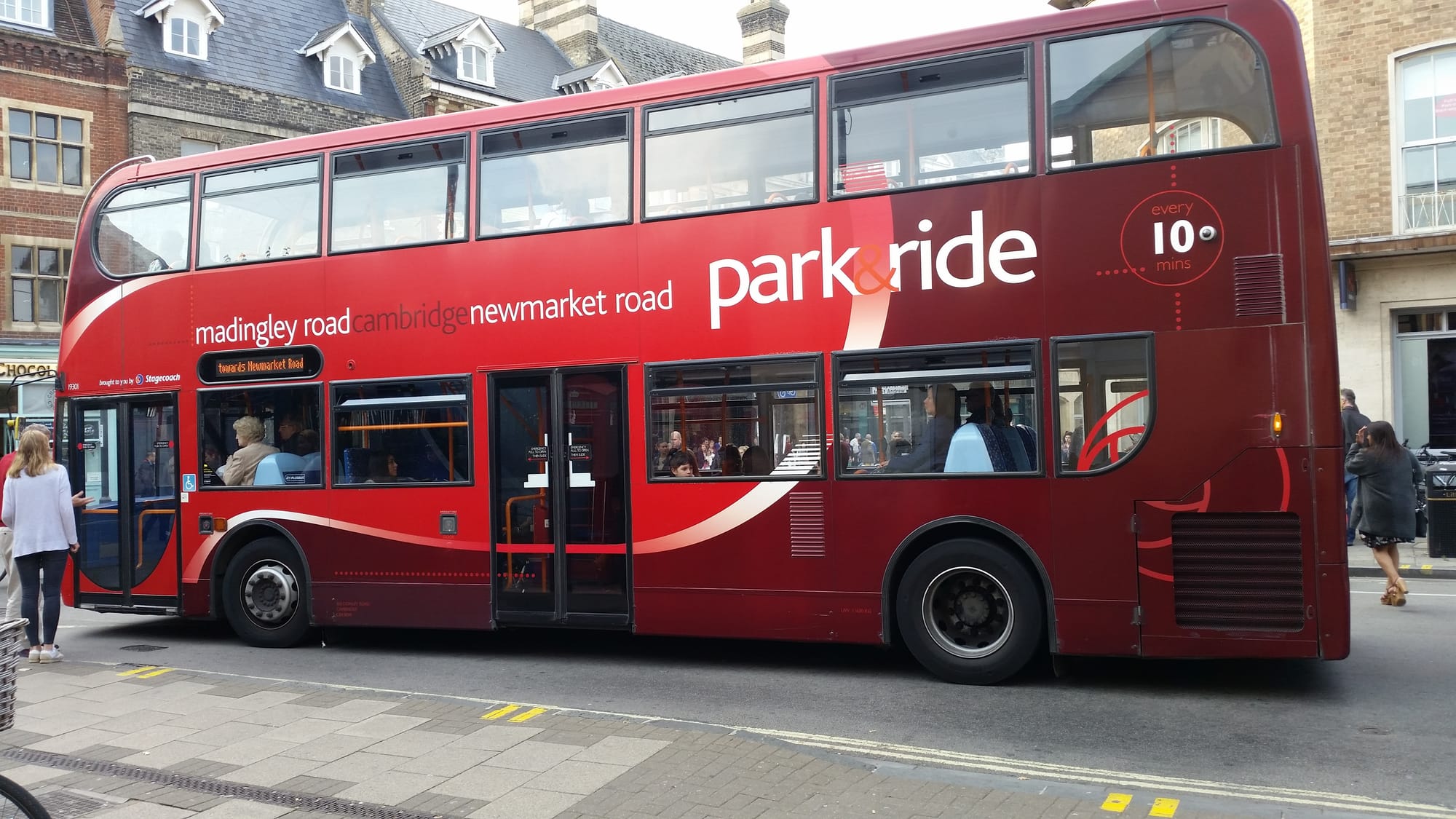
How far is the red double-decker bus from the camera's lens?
6902 millimetres

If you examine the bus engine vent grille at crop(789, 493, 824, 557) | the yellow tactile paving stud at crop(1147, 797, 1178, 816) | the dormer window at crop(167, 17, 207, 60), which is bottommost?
the yellow tactile paving stud at crop(1147, 797, 1178, 816)

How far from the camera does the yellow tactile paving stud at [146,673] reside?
27.6 feet

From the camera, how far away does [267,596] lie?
988 centimetres

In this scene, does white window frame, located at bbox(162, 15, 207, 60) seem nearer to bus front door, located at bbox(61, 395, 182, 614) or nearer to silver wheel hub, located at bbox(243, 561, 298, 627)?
bus front door, located at bbox(61, 395, 182, 614)

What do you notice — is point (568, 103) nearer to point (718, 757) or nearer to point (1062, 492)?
point (1062, 492)

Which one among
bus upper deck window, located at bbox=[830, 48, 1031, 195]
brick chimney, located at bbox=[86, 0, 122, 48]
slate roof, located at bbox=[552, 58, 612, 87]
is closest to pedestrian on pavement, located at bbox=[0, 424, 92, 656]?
bus upper deck window, located at bbox=[830, 48, 1031, 195]

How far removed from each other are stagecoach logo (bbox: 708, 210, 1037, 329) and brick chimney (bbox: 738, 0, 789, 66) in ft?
114

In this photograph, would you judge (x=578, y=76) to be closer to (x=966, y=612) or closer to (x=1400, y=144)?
(x=1400, y=144)

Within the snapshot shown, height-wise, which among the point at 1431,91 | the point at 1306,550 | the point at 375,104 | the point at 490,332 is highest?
the point at 375,104

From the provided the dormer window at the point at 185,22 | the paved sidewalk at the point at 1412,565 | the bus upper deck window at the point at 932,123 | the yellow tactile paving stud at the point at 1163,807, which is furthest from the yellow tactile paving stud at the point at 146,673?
the dormer window at the point at 185,22

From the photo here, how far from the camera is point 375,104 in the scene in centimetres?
3338

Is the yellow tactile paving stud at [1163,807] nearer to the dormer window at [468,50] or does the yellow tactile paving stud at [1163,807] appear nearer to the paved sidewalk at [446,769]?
the paved sidewalk at [446,769]

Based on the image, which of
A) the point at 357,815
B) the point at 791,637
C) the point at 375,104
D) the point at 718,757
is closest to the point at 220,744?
the point at 357,815

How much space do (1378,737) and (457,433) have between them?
6.46 metres
